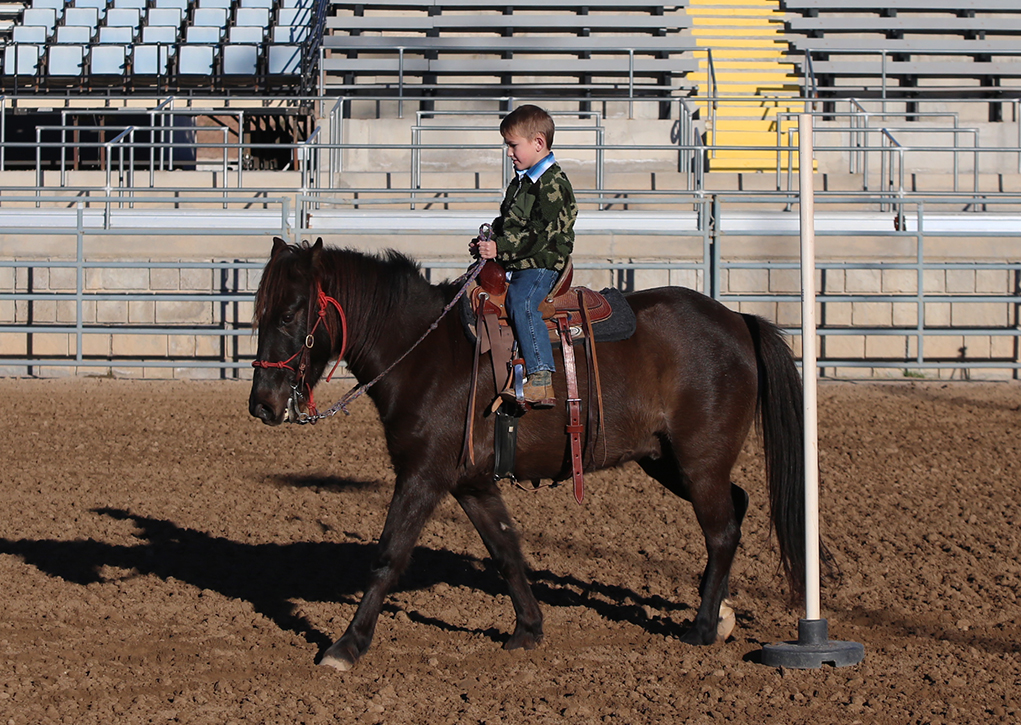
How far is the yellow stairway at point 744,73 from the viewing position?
1719 cm

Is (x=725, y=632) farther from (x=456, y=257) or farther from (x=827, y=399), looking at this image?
(x=456, y=257)

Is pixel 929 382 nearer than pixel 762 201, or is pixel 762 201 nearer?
pixel 929 382

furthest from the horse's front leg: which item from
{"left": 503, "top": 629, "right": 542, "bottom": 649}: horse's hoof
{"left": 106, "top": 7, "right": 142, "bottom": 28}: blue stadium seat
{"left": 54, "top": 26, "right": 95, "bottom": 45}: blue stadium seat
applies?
{"left": 106, "top": 7, "right": 142, "bottom": 28}: blue stadium seat

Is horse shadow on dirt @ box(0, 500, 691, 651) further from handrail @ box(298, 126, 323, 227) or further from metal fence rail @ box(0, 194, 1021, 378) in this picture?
handrail @ box(298, 126, 323, 227)

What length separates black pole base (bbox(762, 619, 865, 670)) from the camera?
13.7ft

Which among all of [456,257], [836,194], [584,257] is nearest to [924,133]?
[836,194]

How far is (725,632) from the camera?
15.3 ft

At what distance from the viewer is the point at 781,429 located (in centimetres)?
493

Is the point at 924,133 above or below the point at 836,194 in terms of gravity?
above

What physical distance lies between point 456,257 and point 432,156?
4.29 m

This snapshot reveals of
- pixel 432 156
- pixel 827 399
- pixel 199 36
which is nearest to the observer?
pixel 827 399

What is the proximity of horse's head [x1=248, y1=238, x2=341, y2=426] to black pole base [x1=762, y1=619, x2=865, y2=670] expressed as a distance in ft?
6.97

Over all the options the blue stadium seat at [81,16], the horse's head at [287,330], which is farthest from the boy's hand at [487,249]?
the blue stadium seat at [81,16]

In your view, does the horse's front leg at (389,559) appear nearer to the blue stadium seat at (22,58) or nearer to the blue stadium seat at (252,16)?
the blue stadium seat at (22,58)
